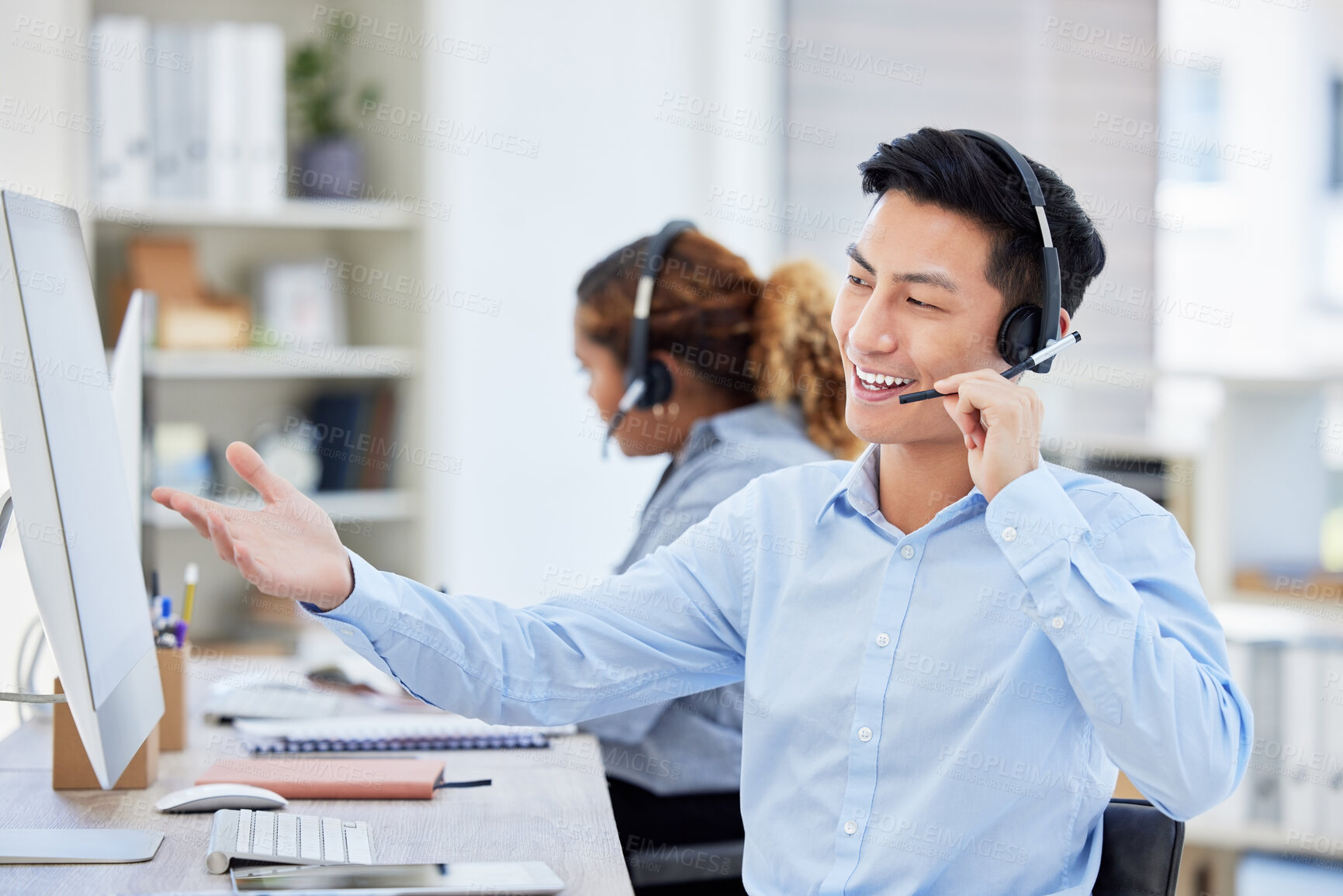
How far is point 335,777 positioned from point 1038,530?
2.51ft

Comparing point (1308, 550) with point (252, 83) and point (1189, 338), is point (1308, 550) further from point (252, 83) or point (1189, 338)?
point (252, 83)

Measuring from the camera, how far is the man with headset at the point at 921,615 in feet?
3.28

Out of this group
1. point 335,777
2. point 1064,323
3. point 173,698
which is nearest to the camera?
point 1064,323

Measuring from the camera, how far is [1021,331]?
1.12 metres

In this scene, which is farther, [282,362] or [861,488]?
[282,362]

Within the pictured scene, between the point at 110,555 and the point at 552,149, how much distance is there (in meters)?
2.13

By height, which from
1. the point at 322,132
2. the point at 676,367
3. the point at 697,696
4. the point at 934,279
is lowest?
the point at 697,696

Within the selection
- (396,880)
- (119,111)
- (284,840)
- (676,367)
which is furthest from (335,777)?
(119,111)

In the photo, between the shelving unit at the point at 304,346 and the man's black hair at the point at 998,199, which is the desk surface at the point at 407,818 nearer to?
the man's black hair at the point at 998,199

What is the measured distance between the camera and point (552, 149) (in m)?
3.03

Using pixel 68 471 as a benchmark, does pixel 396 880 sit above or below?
below

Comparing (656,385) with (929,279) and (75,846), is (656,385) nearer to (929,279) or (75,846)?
(929,279)

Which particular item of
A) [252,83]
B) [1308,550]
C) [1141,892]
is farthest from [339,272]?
[1141,892]

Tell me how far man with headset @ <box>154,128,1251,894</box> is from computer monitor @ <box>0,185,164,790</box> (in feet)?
0.29
